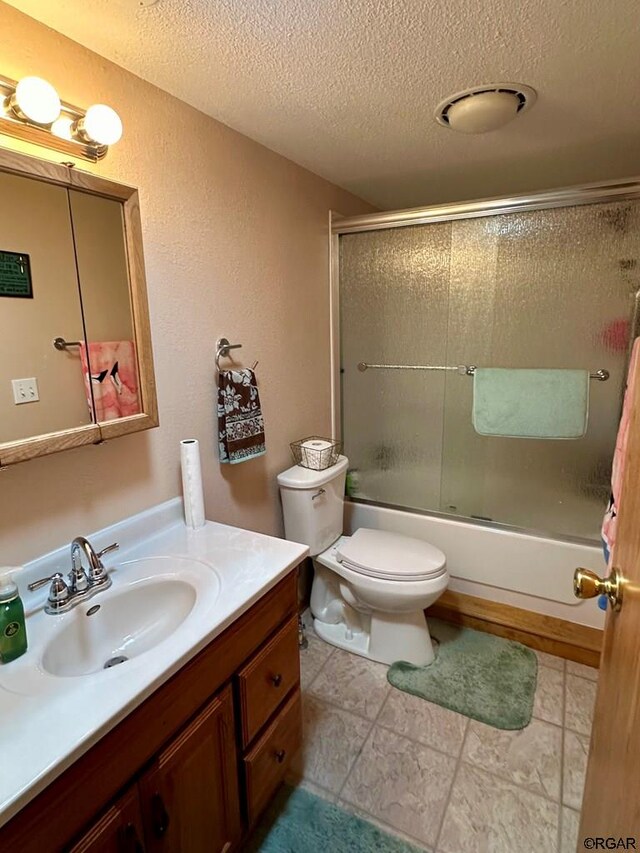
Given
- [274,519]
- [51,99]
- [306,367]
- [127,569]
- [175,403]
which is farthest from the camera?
[306,367]

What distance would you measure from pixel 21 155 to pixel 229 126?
81 cm

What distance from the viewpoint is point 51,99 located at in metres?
0.93

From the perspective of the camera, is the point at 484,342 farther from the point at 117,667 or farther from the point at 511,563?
the point at 117,667

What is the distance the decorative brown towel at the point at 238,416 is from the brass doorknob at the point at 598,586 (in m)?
1.10

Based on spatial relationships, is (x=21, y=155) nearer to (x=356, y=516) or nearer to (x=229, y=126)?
(x=229, y=126)

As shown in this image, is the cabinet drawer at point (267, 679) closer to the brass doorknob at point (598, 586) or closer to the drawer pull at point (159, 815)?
the drawer pull at point (159, 815)

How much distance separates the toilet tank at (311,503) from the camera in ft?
6.19

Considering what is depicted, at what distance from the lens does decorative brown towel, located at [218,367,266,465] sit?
5.11ft

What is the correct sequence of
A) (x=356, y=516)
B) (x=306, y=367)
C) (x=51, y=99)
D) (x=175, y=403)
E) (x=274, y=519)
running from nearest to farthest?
(x=51, y=99) → (x=175, y=403) → (x=274, y=519) → (x=306, y=367) → (x=356, y=516)

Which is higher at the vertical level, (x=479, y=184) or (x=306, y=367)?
(x=479, y=184)

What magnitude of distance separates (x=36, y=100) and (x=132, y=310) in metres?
0.47

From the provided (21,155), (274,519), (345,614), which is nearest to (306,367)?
(274,519)

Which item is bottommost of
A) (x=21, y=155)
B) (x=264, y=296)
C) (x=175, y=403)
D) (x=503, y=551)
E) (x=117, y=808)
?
(x=503, y=551)

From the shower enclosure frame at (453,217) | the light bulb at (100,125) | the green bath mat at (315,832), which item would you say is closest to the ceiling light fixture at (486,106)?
the shower enclosure frame at (453,217)
